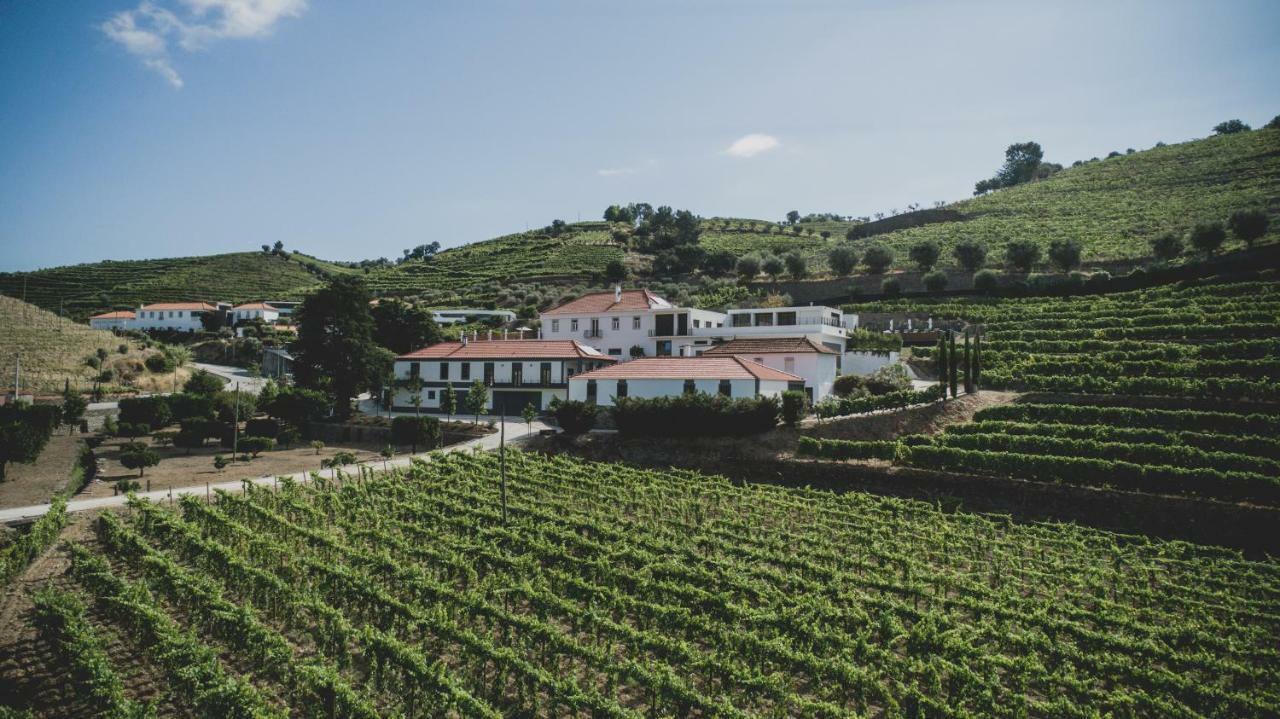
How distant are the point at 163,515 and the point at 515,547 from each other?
1235cm

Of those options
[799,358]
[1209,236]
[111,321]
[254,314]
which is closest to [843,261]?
[1209,236]

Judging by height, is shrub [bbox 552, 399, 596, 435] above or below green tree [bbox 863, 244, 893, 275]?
below

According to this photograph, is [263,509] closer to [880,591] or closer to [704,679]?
[704,679]

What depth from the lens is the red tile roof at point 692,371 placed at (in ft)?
144

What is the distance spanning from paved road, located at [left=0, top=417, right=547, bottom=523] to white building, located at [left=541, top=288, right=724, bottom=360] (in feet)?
48.5

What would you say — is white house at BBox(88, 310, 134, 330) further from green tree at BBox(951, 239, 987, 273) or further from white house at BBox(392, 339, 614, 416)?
green tree at BBox(951, 239, 987, 273)

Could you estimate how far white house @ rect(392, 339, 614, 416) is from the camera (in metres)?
52.1

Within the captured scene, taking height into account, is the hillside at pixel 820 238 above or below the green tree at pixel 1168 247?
above

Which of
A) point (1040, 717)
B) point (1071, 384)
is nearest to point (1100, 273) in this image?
point (1071, 384)

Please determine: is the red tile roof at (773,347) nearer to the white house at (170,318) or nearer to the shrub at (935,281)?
the shrub at (935,281)

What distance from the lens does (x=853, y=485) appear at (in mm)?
34469

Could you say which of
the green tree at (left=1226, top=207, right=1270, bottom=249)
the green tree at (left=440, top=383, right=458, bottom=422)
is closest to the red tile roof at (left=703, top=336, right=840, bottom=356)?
the green tree at (left=440, top=383, right=458, bottom=422)

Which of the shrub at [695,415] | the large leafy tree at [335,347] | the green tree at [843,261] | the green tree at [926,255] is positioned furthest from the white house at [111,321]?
the green tree at [926,255]

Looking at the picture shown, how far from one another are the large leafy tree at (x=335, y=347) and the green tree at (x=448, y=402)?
5.52 m
